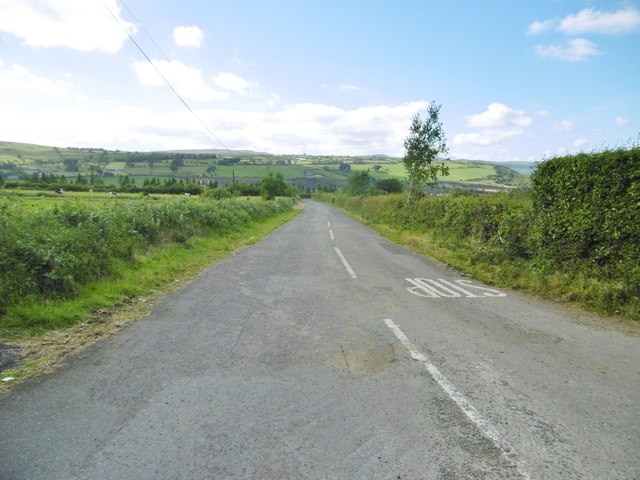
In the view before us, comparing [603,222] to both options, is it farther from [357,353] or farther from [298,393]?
[298,393]

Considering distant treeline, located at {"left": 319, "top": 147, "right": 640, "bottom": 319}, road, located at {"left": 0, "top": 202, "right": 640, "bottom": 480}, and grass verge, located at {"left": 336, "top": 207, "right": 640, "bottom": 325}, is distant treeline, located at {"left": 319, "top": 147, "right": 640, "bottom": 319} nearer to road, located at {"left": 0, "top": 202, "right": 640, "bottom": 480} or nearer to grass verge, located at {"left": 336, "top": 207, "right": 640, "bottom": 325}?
grass verge, located at {"left": 336, "top": 207, "right": 640, "bottom": 325}

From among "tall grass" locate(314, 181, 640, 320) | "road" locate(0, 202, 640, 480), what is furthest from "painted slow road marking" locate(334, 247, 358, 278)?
"tall grass" locate(314, 181, 640, 320)

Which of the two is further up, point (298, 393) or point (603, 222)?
point (603, 222)

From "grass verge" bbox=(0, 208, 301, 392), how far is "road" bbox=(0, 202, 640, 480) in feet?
1.03

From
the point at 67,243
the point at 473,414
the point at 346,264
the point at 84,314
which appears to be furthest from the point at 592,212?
the point at 67,243

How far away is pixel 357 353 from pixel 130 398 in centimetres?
253

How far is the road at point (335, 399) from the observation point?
2.68 m

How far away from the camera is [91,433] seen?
9.74 feet

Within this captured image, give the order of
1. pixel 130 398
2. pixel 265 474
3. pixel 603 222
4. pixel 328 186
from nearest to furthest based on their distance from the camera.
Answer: pixel 265 474 < pixel 130 398 < pixel 603 222 < pixel 328 186

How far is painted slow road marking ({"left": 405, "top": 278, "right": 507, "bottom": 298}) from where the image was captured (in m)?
7.90

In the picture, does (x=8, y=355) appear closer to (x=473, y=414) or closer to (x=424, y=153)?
(x=473, y=414)

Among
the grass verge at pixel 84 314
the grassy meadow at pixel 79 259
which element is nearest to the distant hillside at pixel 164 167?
the grassy meadow at pixel 79 259

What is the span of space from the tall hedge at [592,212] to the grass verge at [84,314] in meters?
8.61

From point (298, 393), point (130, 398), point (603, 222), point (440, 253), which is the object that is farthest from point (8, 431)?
point (440, 253)
